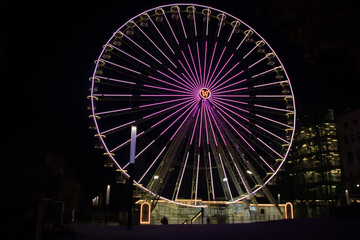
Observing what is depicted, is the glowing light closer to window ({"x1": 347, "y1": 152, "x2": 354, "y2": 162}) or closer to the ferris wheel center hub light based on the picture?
the ferris wheel center hub light

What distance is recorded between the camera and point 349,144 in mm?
48188

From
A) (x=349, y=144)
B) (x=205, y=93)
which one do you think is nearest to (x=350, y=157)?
(x=349, y=144)

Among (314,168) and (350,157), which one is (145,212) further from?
(314,168)

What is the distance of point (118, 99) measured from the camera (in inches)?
912

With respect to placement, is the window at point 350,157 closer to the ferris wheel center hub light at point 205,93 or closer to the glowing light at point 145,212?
the ferris wheel center hub light at point 205,93

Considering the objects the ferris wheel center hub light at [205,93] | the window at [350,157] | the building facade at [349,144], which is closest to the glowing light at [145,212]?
the ferris wheel center hub light at [205,93]

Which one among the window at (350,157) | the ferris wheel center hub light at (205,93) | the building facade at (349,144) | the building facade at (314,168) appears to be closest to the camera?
the ferris wheel center hub light at (205,93)

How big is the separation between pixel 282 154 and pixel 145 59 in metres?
12.4

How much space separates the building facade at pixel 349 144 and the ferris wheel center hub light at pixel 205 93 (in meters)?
30.2

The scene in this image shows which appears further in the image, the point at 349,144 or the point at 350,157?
the point at 349,144

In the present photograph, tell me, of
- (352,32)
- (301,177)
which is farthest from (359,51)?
(301,177)

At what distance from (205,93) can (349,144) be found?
3300 centimetres

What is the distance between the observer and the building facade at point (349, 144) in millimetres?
46375

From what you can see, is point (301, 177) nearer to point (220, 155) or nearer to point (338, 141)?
point (338, 141)
